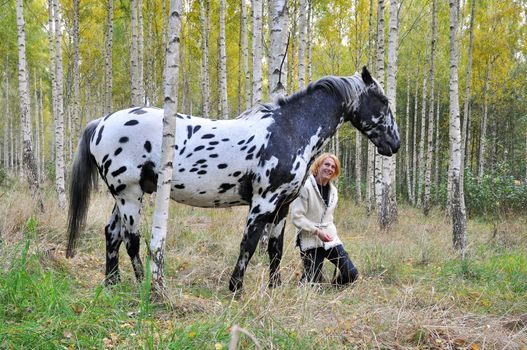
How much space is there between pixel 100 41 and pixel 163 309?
18077mm

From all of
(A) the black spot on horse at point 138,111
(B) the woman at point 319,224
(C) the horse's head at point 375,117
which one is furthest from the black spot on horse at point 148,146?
(C) the horse's head at point 375,117

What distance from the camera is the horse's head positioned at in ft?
13.1

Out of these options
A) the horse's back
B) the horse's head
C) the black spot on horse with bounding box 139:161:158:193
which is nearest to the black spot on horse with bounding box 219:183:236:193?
the horse's back

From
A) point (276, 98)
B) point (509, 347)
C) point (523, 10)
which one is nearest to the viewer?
point (509, 347)

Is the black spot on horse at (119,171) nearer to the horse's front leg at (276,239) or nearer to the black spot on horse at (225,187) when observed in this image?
the black spot on horse at (225,187)

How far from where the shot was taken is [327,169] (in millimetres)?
4285

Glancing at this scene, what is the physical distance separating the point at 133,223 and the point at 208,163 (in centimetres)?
81

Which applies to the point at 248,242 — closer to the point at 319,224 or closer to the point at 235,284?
the point at 235,284

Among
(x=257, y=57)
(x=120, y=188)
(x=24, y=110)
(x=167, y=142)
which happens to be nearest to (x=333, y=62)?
(x=257, y=57)

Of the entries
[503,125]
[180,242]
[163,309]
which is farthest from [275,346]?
[503,125]

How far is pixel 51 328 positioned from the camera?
2.04 m

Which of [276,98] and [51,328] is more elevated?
[276,98]

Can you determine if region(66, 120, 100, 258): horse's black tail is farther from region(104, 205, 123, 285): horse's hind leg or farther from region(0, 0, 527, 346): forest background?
region(0, 0, 527, 346): forest background

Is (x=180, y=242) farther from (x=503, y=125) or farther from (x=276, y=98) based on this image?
(x=503, y=125)
